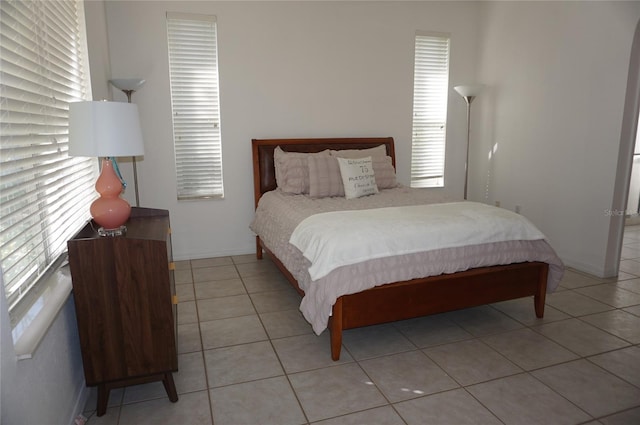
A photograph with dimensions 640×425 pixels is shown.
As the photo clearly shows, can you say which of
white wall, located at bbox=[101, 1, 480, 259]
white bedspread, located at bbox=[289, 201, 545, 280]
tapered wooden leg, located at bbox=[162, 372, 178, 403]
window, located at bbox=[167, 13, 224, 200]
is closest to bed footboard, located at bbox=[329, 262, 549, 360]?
white bedspread, located at bbox=[289, 201, 545, 280]

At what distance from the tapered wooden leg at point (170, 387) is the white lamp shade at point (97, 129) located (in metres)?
1.15

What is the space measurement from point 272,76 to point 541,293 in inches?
Result: 128

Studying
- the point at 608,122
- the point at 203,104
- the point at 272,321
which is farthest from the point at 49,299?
the point at 608,122

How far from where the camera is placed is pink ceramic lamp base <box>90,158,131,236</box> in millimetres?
2094

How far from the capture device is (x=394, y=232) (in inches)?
104

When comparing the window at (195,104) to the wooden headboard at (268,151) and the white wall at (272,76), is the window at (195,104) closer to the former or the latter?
the white wall at (272,76)

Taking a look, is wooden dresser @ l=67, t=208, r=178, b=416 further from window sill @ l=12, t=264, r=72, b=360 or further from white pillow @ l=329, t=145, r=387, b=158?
white pillow @ l=329, t=145, r=387, b=158

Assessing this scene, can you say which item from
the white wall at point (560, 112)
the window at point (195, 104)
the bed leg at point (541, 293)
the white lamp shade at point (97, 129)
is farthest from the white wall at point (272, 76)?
the bed leg at point (541, 293)

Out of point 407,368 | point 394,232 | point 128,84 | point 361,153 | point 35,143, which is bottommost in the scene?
point 407,368

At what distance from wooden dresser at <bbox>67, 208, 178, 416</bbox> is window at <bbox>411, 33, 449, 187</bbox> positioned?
153 inches

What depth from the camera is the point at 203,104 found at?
4.34 metres

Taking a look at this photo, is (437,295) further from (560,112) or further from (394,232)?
(560,112)

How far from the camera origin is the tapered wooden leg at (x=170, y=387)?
7.09ft

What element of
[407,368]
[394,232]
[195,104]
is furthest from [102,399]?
[195,104]
